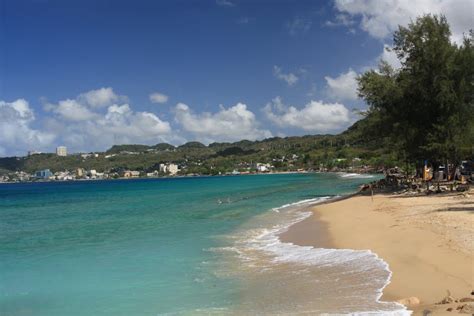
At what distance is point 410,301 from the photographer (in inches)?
351

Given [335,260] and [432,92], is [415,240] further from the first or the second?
[432,92]

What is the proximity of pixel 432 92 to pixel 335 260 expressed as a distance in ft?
86.5

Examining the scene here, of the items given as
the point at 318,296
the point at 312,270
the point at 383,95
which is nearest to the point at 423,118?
the point at 383,95

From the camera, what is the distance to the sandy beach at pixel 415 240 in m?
9.65

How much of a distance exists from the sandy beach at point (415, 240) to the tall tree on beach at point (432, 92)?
8296 mm

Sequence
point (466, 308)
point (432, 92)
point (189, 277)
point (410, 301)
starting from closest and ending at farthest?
point (466, 308) < point (410, 301) < point (189, 277) < point (432, 92)

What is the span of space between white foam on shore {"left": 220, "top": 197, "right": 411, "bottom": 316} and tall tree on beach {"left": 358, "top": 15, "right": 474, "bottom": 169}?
20091 mm

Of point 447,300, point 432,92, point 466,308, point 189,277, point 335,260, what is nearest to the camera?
point 466,308

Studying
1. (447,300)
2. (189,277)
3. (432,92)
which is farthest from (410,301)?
(432,92)

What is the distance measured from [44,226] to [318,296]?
28.1m

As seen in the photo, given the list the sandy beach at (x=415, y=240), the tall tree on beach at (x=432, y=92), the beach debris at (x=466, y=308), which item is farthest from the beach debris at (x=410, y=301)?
the tall tree on beach at (x=432, y=92)

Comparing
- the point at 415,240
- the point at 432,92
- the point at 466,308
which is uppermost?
the point at 432,92

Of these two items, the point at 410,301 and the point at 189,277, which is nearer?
the point at 410,301

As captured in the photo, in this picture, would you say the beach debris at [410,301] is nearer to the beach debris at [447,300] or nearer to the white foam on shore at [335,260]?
the white foam on shore at [335,260]
